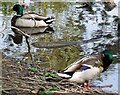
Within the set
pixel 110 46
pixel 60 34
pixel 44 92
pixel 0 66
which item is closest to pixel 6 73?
pixel 0 66

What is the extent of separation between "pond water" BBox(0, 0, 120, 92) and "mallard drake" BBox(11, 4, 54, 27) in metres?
0.05

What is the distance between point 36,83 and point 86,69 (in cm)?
38

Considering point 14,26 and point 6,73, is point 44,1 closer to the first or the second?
point 14,26

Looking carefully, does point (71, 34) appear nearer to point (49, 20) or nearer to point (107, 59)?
point (49, 20)

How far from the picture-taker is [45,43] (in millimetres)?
3473

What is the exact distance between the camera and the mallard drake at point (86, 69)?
3.17 metres

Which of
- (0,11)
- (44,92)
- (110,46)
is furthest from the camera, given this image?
(0,11)

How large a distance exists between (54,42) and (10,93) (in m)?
0.56

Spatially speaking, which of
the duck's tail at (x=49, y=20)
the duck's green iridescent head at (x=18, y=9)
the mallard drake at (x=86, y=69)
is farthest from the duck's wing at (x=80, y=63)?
the duck's green iridescent head at (x=18, y=9)

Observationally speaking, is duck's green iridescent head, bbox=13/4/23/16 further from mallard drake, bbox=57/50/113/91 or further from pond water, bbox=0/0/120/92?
mallard drake, bbox=57/50/113/91

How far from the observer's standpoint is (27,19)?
3.69m

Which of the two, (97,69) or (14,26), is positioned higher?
(14,26)

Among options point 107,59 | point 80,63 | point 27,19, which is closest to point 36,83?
point 80,63

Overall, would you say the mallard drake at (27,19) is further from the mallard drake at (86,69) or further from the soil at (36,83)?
the mallard drake at (86,69)
